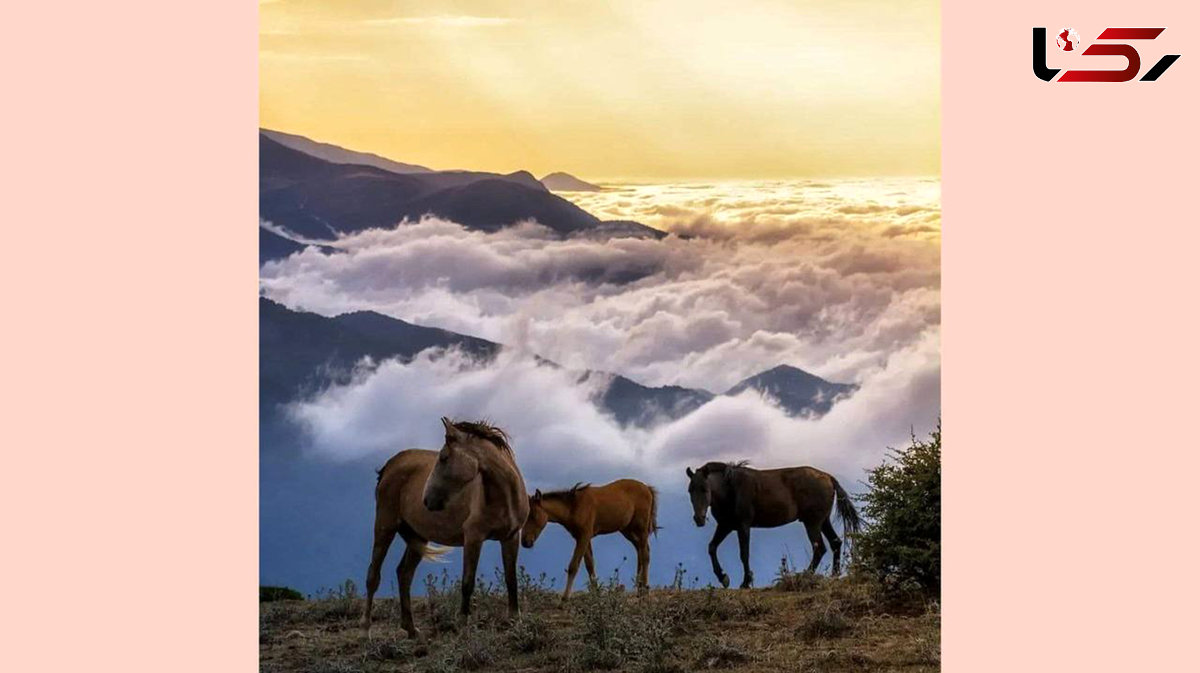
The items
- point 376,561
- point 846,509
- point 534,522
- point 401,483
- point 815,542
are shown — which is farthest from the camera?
point 815,542

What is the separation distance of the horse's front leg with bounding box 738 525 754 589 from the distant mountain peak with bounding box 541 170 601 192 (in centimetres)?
296

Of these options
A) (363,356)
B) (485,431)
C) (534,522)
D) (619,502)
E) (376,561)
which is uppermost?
(363,356)

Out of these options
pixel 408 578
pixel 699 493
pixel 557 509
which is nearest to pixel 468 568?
pixel 408 578

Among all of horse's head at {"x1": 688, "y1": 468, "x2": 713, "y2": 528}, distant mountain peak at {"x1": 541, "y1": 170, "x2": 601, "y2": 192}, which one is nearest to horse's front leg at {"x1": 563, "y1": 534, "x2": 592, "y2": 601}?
horse's head at {"x1": 688, "y1": 468, "x2": 713, "y2": 528}

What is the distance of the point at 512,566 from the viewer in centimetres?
1305

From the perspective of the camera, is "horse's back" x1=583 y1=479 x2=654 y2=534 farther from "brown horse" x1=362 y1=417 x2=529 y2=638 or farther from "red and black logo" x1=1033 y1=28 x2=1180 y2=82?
"red and black logo" x1=1033 y1=28 x2=1180 y2=82

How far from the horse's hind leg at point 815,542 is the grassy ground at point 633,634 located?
1145 mm

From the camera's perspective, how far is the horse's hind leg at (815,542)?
1534 cm

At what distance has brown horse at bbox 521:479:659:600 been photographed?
46.7ft

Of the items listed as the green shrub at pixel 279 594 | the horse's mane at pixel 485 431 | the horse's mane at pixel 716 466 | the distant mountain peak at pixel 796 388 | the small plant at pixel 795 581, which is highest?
the distant mountain peak at pixel 796 388

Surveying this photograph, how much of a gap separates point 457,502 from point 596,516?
6.36 feet

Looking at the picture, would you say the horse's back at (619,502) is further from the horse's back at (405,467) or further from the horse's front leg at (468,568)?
the horse's front leg at (468,568)

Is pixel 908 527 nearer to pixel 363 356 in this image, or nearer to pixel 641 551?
pixel 641 551

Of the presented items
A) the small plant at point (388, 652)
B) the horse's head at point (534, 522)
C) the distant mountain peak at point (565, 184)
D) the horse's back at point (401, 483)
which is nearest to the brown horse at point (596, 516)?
the horse's head at point (534, 522)
